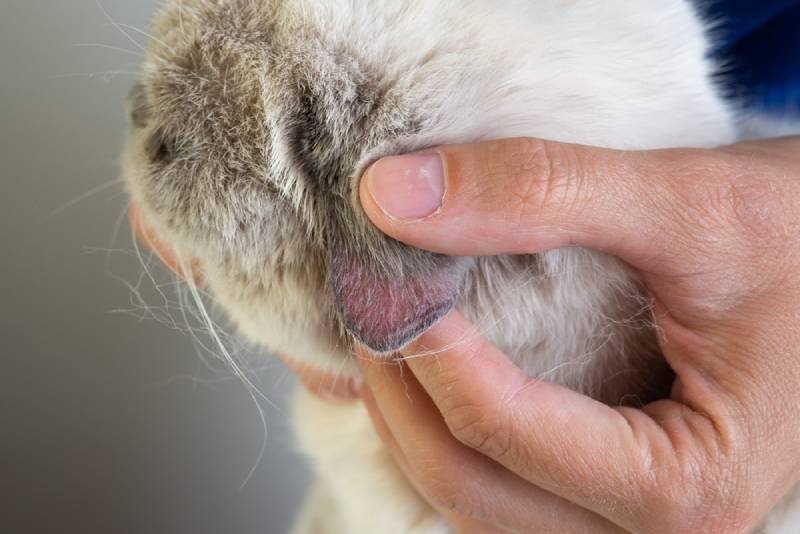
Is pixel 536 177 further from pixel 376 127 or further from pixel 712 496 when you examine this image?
pixel 712 496

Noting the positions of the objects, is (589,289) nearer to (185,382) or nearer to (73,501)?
(185,382)

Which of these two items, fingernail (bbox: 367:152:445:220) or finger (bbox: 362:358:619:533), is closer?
fingernail (bbox: 367:152:445:220)

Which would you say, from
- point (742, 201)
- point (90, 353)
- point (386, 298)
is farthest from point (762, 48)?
point (90, 353)

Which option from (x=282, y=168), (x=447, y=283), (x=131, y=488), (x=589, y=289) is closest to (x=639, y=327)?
(x=589, y=289)

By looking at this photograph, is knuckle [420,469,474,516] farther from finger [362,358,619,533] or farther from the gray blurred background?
the gray blurred background

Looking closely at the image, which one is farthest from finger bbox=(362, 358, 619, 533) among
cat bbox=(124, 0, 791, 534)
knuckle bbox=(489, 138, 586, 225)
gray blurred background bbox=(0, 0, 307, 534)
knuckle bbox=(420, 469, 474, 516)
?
gray blurred background bbox=(0, 0, 307, 534)

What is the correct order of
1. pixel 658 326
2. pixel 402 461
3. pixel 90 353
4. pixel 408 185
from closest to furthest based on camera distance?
pixel 408 185, pixel 658 326, pixel 402 461, pixel 90 353
